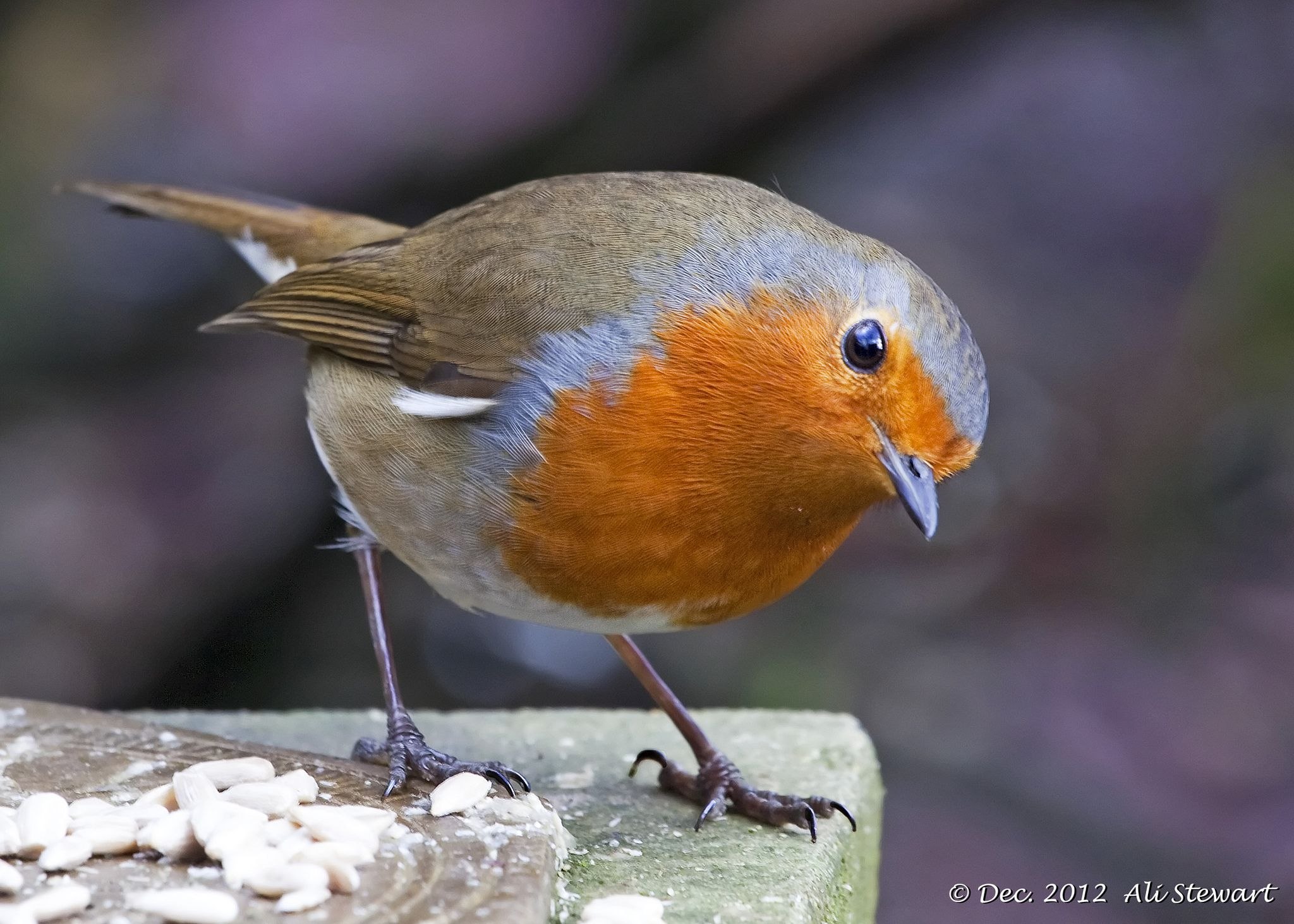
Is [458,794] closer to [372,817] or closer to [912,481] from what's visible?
A: [372,817]

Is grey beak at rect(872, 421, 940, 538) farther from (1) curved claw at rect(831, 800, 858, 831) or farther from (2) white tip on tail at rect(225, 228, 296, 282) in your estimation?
(2) white tip on tail at rect(225, 228, 296, 282)

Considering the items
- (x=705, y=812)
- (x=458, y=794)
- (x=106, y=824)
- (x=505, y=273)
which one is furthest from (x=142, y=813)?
(x=505, y=273)

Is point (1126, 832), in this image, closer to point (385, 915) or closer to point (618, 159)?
point (618, 159)

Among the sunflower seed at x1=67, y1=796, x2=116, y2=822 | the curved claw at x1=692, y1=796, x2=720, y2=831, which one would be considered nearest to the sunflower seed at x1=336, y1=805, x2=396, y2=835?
the sunflower seed at x1=67, y1=796, x2=116, y2=822

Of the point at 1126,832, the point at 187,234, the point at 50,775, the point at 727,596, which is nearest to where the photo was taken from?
the point at 50,775

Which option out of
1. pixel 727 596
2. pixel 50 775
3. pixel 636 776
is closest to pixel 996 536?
pixel 636 776

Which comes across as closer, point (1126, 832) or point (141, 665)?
point (1126, 832)
